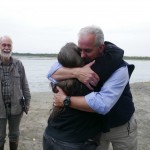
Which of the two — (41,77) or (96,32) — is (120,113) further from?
(41,77)

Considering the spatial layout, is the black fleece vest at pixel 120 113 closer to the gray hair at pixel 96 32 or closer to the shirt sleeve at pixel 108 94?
the shirt sleeve at pixel 108 94

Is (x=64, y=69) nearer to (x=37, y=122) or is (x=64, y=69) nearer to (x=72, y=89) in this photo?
(x=72, y=89)

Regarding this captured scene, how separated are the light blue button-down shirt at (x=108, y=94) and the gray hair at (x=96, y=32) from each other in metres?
0.31

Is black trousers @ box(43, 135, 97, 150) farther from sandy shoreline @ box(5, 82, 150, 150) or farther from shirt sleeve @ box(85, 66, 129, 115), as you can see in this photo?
sandy shoreline @ box(5, 82, 150, 150)

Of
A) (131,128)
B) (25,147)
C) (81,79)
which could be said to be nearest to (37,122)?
(25,147)

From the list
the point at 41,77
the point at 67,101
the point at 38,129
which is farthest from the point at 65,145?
the point at 41,77

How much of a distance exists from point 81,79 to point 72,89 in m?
0.13

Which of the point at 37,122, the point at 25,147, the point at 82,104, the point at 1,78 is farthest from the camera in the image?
the point at 37,122

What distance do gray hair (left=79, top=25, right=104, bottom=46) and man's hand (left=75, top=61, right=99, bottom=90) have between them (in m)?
0.24

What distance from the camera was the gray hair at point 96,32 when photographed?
3.00 m

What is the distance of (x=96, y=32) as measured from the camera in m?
3.00

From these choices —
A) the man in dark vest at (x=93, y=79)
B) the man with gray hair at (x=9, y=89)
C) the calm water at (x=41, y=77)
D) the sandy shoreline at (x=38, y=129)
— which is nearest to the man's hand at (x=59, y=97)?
the man in dark vest at (x=93, y=79)

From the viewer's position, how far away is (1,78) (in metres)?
5.45

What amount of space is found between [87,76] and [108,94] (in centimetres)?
24
